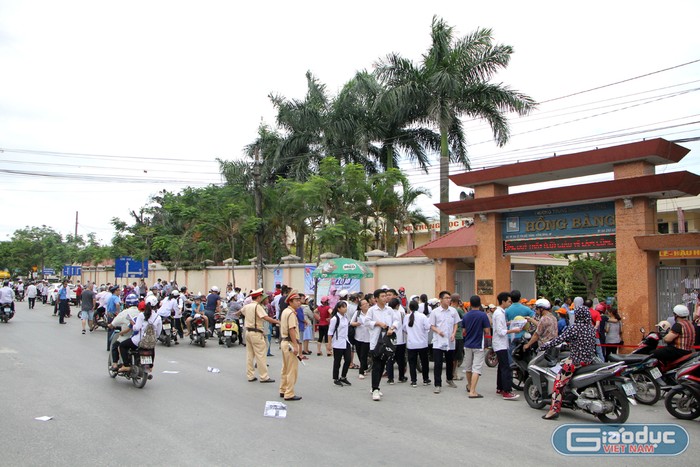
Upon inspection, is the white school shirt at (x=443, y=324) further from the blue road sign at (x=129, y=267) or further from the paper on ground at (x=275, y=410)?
the blue road sign at (x=129, y=267)

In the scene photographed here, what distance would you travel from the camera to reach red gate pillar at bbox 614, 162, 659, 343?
14641mm

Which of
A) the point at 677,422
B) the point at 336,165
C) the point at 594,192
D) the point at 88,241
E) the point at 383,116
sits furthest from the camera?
the point at 88,241

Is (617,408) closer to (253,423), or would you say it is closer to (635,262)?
(253,423)

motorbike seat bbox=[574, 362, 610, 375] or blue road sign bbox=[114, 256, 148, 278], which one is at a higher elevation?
blue road sign bbox=[114, 256, 148, 278]

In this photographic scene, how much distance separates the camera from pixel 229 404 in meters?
9.33

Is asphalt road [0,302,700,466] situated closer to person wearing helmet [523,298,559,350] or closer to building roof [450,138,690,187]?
person wearing helmet [523,298,559,350]

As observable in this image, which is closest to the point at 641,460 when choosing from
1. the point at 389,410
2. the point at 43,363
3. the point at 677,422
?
the point at 677,422

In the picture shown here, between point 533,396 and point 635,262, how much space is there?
7288 millimetres

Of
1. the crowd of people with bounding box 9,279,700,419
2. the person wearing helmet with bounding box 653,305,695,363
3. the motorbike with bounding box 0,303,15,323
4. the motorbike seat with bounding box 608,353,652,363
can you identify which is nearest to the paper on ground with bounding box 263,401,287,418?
the crowd of people with bounding box 9,279,700,419

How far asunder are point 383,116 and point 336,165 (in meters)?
4.33

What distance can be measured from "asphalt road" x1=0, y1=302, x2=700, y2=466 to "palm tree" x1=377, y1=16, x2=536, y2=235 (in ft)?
49.5

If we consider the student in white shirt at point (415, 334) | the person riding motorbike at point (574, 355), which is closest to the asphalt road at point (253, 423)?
the person riding motorbike at point (574, 355)

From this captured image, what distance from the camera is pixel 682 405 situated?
8.74 meters

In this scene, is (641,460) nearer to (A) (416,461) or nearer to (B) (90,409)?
(A) (416,461)
